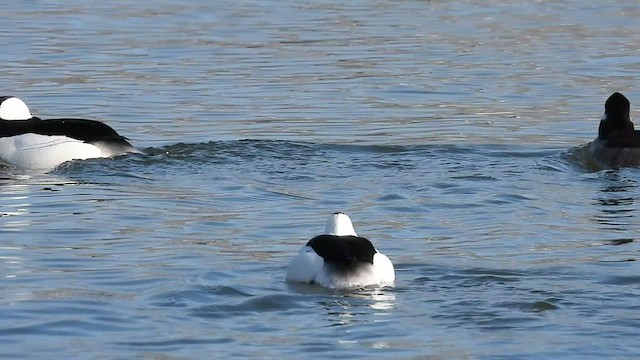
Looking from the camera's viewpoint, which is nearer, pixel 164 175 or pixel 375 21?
pixel 164 175

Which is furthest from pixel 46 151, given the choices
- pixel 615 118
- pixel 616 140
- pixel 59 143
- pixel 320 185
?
pixel 615 118

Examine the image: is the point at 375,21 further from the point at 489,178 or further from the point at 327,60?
the point at 489,178

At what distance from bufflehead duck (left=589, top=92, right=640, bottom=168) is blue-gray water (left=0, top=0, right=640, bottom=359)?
1.10 ft

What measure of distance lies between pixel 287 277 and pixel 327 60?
1281cm

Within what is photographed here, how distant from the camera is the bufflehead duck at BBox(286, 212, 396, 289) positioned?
1134 cm

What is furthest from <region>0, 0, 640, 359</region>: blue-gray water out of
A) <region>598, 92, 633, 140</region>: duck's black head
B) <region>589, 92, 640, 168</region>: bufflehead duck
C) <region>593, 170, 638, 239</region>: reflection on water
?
<region>598, 92, 633, 140</region>: duck's black head

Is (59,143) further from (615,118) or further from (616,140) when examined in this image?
(615,118)

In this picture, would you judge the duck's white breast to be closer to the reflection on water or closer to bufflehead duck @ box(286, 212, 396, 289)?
the reflection on water

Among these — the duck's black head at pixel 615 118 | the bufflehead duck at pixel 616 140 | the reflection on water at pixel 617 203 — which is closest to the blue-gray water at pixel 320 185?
the reflection on water at pixel 617 203

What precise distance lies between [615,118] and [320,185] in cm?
388

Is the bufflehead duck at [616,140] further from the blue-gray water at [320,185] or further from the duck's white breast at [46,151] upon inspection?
the duck's white breast at [46,151]

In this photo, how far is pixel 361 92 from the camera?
21828mm

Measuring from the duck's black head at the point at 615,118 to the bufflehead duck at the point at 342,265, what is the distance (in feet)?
22.1

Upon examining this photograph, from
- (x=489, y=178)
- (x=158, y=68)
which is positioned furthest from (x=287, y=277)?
(x=158, y=68)
